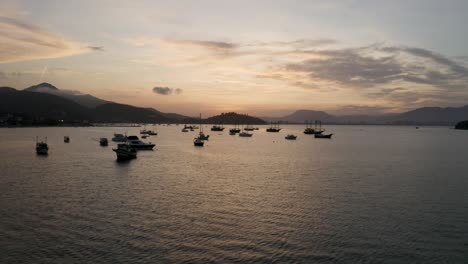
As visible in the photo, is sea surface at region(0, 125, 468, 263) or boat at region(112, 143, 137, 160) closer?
sea surface at region(0, 125, 468, 263)

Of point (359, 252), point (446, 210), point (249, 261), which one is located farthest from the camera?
point (446, 210)

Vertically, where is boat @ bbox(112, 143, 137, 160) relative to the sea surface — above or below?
above

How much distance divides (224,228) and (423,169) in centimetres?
4900

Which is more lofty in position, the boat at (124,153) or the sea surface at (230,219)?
the boat at (124,153)

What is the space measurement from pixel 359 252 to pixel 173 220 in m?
13.3

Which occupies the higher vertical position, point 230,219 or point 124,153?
point 124,153

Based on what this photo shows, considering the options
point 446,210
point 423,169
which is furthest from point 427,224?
point 423,169

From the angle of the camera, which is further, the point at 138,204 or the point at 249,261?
the point at 138,204

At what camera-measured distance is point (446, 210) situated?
32594mm

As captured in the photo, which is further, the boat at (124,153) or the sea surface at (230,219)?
the boat at (124,153)

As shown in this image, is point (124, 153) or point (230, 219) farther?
point (124, 153)

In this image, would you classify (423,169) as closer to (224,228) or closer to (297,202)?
(297,202)

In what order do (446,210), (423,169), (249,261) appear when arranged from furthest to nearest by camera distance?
(423,169)
(446,210)
(249,261)

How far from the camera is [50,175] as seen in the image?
5125 centimetres
